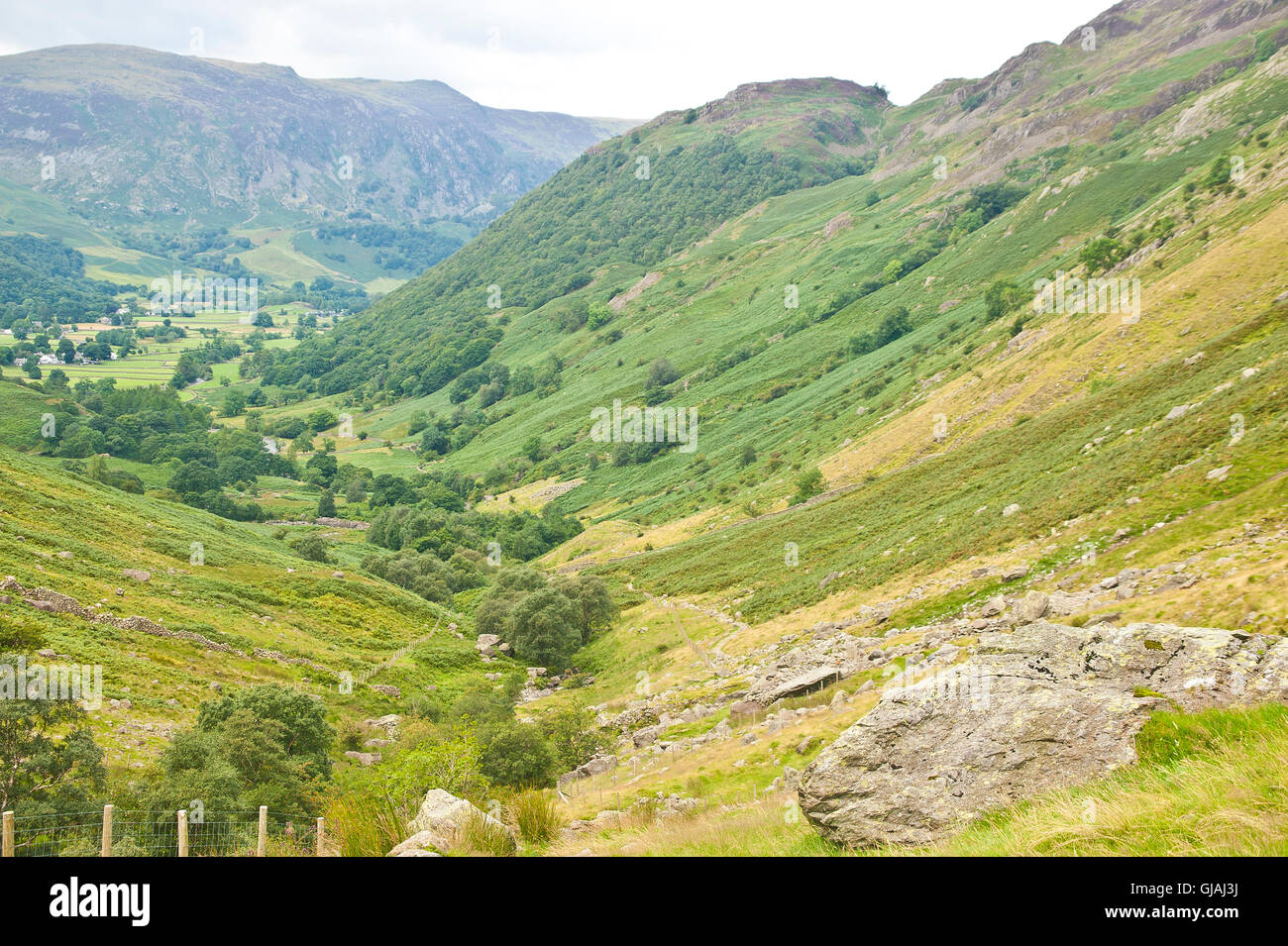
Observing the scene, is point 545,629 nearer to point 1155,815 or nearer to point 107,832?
point 107,832

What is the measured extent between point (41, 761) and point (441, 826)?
22.2 metres

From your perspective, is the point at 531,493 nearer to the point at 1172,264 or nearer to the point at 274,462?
the point at 274,462

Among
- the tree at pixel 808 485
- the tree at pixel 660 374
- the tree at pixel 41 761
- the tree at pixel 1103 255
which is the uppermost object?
the tree at pixel 660 374

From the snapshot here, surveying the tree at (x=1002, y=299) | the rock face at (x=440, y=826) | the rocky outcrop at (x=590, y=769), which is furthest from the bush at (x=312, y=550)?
the tree at (x=1002, y=299)

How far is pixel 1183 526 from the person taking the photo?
3466 cm

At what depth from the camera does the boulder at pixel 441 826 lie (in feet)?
39.9

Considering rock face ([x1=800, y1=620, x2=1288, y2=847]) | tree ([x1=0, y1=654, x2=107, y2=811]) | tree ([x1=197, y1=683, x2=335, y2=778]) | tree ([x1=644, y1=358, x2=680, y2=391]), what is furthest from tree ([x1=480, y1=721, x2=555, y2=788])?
tree ([x1=644, y1=358, x2=680, y2=391])

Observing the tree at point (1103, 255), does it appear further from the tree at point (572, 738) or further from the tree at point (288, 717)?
the tree at point (288, 717)

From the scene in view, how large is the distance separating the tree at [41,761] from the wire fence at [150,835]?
1.99 m

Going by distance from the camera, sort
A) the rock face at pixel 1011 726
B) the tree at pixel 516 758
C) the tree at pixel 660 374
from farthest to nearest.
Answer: the tree at pixel 660 374
the tree at pixel 516 758
the rock face at pixel 1011 726

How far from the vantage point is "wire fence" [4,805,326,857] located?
17.7 m

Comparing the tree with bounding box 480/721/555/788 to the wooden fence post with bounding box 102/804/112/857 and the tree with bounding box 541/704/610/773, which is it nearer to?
the tree with bounding box 541/704/610/773

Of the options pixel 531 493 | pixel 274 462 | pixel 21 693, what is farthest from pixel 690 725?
pixel 274 462

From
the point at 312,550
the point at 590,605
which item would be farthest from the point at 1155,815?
the point at 312,550
